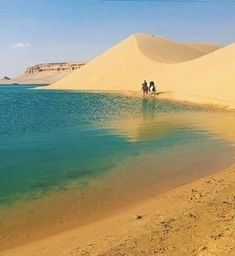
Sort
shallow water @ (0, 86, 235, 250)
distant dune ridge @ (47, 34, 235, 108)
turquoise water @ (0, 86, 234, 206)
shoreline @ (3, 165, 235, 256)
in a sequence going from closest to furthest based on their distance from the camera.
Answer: shoreline @ (3, 165, 235, 256) < shallow water @ (0, 86, 235, 250) < turquoise water @ (0, 86, 234, 206) < distant dune ridge @ (47, 34, 235, 108)

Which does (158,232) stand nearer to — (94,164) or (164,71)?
(94,164)

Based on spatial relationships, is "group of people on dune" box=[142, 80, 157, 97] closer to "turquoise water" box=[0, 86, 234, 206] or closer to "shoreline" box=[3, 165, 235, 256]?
"turquoise water" box=[0, 86, 234, 206]

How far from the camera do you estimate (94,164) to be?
1368 cm

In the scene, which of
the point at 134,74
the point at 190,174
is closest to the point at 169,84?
the point at 134,74

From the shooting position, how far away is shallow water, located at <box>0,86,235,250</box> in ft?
31.7

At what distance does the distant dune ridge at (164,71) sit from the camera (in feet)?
169

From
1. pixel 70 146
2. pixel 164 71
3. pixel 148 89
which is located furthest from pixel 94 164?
pixel 164 71

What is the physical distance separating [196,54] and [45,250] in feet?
365

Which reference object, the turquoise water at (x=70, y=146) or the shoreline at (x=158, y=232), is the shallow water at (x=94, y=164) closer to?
the turquoise water at (x=70, y=146)

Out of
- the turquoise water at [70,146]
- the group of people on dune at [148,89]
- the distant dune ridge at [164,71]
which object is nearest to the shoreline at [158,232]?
the turquoise water at [70,146]

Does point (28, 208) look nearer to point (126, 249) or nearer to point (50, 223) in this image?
point (50, 223)

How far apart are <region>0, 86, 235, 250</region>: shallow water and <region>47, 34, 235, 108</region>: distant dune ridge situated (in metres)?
20.3

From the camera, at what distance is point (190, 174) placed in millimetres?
12477

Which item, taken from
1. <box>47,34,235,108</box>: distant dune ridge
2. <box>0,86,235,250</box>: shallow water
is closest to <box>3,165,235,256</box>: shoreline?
<box>0,86,235,250</box>: shallow water
